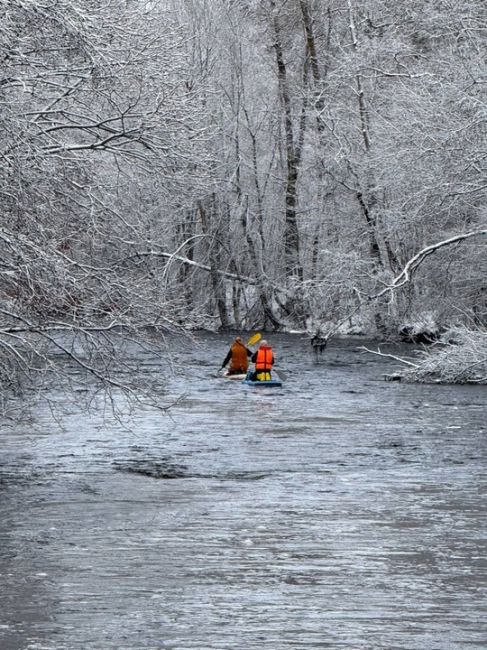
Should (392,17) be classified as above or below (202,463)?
above

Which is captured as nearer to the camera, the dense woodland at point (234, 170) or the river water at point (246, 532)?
the river water at point (246, 532)

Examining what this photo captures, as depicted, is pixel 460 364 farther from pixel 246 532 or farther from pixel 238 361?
pixel 246 532

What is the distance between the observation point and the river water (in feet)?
30.0

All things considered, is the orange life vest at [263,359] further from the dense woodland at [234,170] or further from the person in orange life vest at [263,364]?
the dense woodland at [234,170]

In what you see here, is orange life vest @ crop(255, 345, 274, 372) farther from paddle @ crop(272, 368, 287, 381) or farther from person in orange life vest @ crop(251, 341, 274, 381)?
paddle @ crop(272, 368, 287, 381)

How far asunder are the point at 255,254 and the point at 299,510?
35305mm

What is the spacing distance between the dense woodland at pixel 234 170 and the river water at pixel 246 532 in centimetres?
166

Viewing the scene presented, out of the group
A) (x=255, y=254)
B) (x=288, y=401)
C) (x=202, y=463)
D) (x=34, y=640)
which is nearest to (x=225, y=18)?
(x=255, y=254)

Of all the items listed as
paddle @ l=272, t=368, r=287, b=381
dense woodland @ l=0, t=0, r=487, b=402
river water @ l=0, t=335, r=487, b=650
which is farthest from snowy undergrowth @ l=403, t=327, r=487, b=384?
river water @ l=0, t=335, r=487, b=650

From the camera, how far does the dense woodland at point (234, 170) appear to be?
13.8m

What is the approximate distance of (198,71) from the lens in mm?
42719

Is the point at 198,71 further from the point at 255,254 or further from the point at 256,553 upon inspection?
the point at 256,553

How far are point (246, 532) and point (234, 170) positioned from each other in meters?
36.1

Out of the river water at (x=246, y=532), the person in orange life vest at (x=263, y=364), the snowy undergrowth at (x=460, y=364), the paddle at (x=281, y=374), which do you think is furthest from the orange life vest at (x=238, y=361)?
the river water at (x=246, y=532)
